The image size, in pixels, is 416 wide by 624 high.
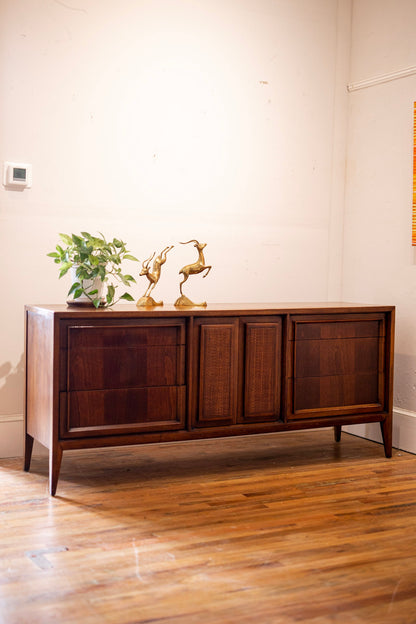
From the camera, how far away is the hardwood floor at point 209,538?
1945mm

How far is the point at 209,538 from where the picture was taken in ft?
7.99

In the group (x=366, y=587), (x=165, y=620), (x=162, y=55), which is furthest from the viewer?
(x=162, y=55)

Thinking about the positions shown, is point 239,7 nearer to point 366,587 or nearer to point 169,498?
point 169,498

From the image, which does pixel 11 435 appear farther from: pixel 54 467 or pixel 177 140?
pixel 177 140

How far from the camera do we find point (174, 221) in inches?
149

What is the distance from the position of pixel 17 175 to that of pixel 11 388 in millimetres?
996

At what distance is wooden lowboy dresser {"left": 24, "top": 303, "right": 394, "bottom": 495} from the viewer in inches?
115

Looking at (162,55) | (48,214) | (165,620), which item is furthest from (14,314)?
(165,620)

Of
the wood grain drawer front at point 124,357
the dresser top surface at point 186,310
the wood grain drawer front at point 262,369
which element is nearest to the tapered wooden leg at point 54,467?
the wood grain drawer front at point 124,357

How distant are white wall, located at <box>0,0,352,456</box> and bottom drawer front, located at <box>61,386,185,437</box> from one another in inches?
25.9

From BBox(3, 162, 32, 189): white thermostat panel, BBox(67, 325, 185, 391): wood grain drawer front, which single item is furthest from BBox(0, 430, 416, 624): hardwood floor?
BBox(3, 162, 32, 189): white thermostat panel

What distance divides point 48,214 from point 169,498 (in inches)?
57.6

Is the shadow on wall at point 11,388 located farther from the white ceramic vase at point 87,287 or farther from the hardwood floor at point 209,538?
the white ceramic vase at point 87,287

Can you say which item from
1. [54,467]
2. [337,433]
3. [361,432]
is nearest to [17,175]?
[54,467]
